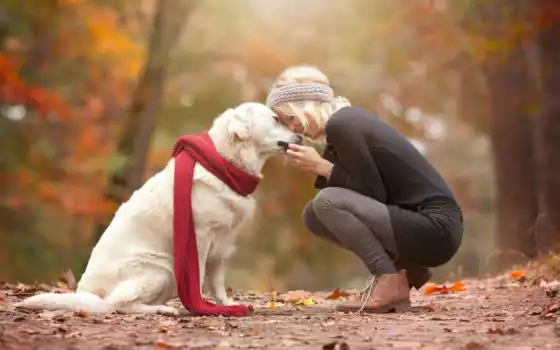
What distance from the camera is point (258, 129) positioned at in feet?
14.1

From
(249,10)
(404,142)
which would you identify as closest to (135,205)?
(404,142)

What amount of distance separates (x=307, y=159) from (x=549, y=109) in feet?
18.0

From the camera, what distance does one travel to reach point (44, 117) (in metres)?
10.1

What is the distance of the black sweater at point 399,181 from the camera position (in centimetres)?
420

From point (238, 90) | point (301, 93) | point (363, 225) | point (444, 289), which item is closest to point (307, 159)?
point (301, 93)

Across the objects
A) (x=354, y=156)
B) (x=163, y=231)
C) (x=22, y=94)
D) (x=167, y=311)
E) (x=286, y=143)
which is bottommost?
(x=167, y=311)

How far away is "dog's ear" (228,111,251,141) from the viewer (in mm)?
4223

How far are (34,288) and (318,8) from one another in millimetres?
9889

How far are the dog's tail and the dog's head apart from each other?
1.21 metres

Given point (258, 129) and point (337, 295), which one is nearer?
point (258, 129)

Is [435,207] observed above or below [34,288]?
above

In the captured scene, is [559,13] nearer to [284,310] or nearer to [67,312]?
[284,310]

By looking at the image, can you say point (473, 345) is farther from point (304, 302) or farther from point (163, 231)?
point (304, 302)

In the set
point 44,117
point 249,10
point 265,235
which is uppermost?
point 249,10
